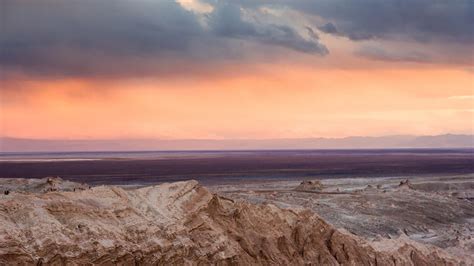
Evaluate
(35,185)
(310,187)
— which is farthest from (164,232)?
(310,187)

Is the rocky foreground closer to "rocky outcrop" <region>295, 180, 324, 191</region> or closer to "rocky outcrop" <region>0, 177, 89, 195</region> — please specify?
"rocky outcrop" <region>0, 177, 89, 195</region>

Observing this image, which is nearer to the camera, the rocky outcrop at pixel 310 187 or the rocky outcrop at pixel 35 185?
the rocky outcrop at pixel 35 185

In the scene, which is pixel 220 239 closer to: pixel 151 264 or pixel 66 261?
pixel 151 264

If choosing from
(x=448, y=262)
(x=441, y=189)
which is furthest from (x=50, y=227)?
(x=441, y=189)

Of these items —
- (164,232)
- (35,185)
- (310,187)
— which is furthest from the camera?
(310,187)

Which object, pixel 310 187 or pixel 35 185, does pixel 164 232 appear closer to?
pixel 35 185

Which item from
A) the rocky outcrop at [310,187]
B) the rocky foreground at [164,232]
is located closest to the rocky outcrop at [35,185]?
the rocky outcrop at [310,187]

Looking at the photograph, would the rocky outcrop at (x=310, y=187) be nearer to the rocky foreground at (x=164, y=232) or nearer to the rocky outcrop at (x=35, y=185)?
the rocky outcrop at (x=35, y=185)

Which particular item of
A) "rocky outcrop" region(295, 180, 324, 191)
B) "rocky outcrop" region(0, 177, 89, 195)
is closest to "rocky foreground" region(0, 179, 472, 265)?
"rocky outcrop" region(0, 177, 89, 195)
